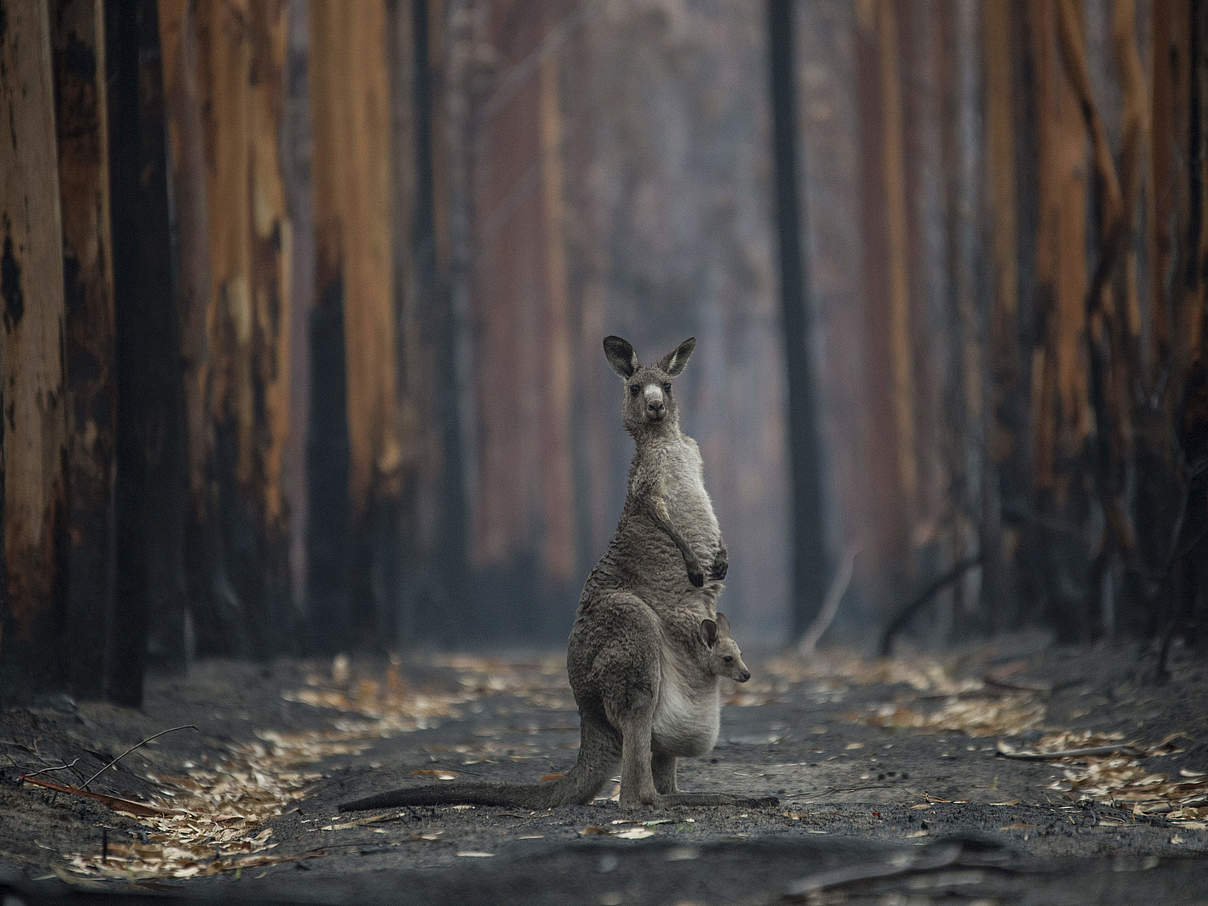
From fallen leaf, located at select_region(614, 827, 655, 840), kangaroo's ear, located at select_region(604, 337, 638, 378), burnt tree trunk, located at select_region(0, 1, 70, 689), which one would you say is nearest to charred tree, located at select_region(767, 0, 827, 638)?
kangaroo's ear, located at select_region(604, 337, 638, 378)

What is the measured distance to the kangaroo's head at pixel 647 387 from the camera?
7098 mm

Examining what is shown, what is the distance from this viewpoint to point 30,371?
7898 millimetres

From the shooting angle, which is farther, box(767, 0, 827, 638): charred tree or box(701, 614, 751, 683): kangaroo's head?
box(767, 0, 827, 638): charred tree

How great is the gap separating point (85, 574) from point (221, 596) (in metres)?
3.04

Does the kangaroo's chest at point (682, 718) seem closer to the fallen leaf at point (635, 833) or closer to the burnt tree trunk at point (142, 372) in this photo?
the fallen leaf at point (635, 833)

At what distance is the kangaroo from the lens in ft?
21.1

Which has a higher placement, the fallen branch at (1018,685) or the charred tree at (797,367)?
the charred tree at (797,367)

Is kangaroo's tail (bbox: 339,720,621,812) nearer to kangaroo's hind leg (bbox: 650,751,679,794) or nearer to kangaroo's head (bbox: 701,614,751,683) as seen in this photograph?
kangaroo's hind leg (bbox: 650,751,679,794)

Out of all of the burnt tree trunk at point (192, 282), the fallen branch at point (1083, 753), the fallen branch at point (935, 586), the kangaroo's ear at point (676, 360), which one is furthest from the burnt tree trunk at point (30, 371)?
the fallen branch at point (935, 586)

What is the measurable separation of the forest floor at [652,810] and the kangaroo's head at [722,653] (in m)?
0.61

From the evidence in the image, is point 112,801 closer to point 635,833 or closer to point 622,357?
point 635,833

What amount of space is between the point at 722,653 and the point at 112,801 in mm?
2929

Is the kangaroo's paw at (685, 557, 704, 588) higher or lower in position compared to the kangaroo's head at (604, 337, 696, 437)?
lower

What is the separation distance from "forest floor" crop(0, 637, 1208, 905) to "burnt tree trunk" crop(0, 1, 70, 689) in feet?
1.62
